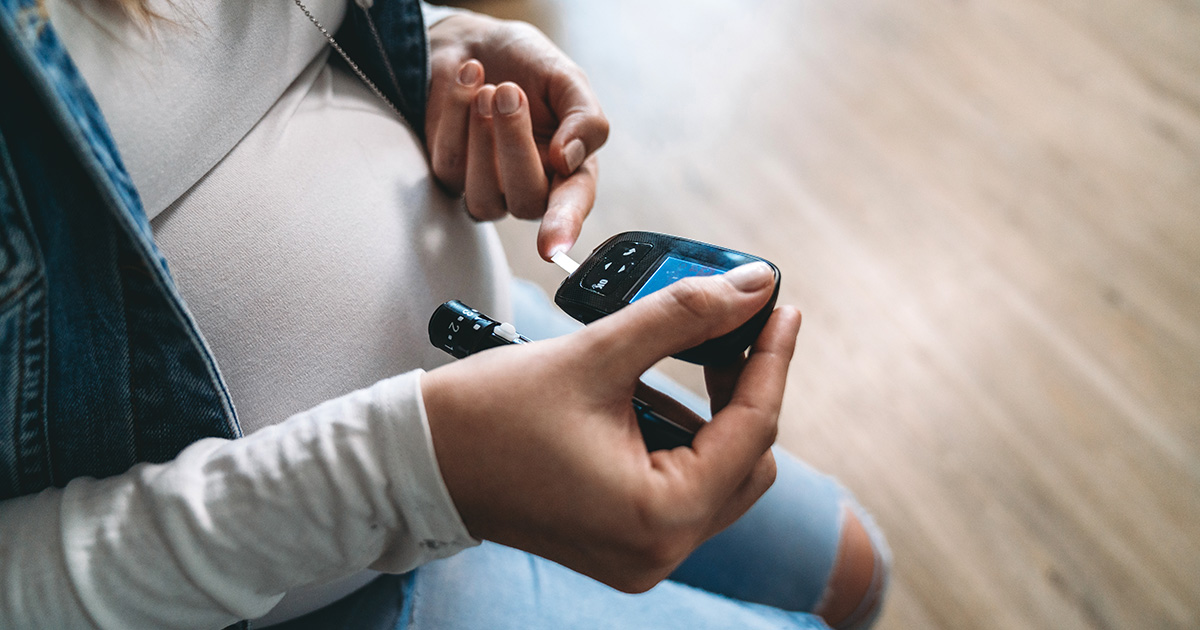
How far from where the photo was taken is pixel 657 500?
0.38 m

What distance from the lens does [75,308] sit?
419 mm

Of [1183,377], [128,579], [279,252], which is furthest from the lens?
[1183,377]

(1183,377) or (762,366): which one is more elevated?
(762,366)

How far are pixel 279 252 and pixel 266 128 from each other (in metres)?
0.11

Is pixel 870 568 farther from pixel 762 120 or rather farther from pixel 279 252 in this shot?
pixel 762 120

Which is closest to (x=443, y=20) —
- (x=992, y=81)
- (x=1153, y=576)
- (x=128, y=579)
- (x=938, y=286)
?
(x=128, y=579)

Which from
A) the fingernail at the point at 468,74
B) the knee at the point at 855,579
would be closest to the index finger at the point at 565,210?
the fingernail at the point at 468,74

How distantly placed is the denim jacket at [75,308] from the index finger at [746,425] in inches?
11.5

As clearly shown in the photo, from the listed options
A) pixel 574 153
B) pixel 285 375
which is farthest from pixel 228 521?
pixel 574 153

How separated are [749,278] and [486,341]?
17 centimetres

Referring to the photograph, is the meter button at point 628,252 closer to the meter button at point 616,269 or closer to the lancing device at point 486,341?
the meter button at point 616,269

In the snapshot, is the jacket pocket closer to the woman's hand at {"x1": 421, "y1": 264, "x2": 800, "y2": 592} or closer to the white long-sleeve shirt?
the white long-sleeve shirt

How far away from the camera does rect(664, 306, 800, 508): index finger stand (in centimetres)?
40

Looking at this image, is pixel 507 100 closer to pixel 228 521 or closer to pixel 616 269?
pixel 616 269
